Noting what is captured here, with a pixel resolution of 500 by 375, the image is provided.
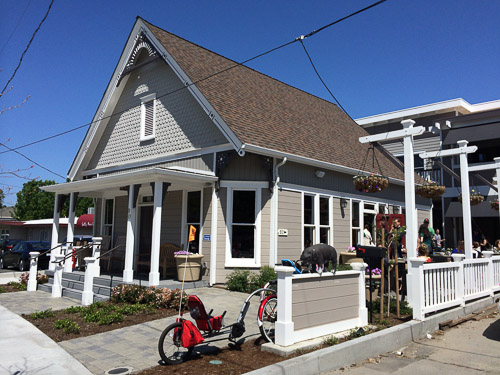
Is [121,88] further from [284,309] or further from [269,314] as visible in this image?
[284,309]

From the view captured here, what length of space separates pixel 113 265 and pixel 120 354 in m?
8.62

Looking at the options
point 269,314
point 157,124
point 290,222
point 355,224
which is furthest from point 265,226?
point 157,124

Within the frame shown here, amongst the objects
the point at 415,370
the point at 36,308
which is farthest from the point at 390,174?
the point at 36,308

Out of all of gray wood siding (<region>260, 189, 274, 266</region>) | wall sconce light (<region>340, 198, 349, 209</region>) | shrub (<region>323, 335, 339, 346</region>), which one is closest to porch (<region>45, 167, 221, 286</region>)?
gray wood siding (<region>260, 189, 274, 266</region>)

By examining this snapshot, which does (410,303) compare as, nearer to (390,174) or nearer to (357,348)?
(357,348)

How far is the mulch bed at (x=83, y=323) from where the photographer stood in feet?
23.0

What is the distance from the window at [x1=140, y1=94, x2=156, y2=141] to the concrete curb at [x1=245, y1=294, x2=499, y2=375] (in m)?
10.2

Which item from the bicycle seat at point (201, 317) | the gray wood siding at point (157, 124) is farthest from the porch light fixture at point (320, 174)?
the bicycle seat at point (201, 317)

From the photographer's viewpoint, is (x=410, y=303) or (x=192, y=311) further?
(x=410, y=303)

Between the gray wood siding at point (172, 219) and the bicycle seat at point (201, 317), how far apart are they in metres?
6.56

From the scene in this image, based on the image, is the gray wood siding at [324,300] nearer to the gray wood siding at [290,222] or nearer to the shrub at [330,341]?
the shrub at [330,341]

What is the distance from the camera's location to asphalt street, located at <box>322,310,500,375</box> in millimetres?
5281

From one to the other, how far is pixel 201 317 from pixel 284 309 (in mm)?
1174

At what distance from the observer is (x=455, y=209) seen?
856 inches
